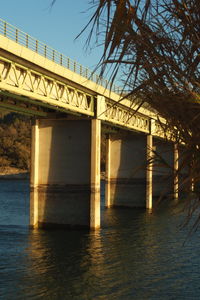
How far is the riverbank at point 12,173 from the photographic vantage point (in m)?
138

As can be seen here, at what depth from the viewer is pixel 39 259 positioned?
84.5ft

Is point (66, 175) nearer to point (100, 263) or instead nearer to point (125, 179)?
point (100, 263)

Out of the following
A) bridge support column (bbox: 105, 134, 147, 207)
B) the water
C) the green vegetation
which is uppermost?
the green vegetation

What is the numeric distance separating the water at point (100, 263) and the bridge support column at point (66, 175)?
1437 millimetres

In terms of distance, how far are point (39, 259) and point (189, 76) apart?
76.2ft

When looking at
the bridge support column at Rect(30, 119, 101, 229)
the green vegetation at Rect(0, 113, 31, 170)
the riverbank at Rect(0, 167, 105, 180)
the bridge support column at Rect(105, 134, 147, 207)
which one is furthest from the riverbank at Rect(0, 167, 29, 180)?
the bridge support column at Rect(30, 119, 101, 229)

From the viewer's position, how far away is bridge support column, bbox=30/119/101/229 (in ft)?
116

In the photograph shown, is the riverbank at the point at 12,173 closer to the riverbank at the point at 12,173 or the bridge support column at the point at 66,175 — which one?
the riverbank at the point at 12,173

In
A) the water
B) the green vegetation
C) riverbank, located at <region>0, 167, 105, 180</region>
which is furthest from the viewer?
the green vegetation

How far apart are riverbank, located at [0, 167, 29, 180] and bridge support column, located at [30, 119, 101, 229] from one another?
334 ft

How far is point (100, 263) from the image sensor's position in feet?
82.6

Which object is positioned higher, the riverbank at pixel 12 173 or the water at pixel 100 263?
the riverbank at pixel 12 173

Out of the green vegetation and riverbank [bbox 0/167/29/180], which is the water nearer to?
riverbank [bbox 0/167/29/180]

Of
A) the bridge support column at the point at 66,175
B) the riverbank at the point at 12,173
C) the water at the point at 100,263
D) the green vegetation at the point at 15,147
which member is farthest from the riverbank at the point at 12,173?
the bridge support column at the point at 66,175
